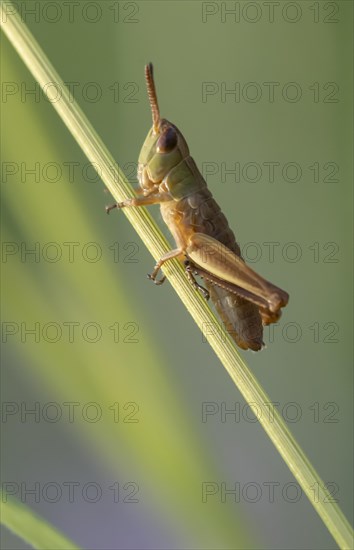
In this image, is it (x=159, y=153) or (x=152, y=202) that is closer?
(x=152, y=202)

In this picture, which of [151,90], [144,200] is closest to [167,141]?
[151,90]

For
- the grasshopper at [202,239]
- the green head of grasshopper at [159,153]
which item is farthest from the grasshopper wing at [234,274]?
the green head of grasshopper at [159,153]

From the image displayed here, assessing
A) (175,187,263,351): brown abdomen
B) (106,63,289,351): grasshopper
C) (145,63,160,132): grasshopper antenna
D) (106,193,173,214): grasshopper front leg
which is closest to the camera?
(106,193,173,214): grasshopper front leg

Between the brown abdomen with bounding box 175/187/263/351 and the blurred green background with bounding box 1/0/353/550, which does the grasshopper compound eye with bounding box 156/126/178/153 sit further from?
the blurred green background with bounding box 1/0/353/550

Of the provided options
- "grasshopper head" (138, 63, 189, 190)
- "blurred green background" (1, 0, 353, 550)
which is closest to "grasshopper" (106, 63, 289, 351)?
"grasshopper head" (138, 63, 189, 190)

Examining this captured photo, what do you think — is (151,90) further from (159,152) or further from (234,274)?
(234,274)

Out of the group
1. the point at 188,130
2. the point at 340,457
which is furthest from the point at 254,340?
the point at 188,130

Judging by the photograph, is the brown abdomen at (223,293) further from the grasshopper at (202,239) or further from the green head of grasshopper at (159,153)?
the green head of grasshopper at (159,153)
